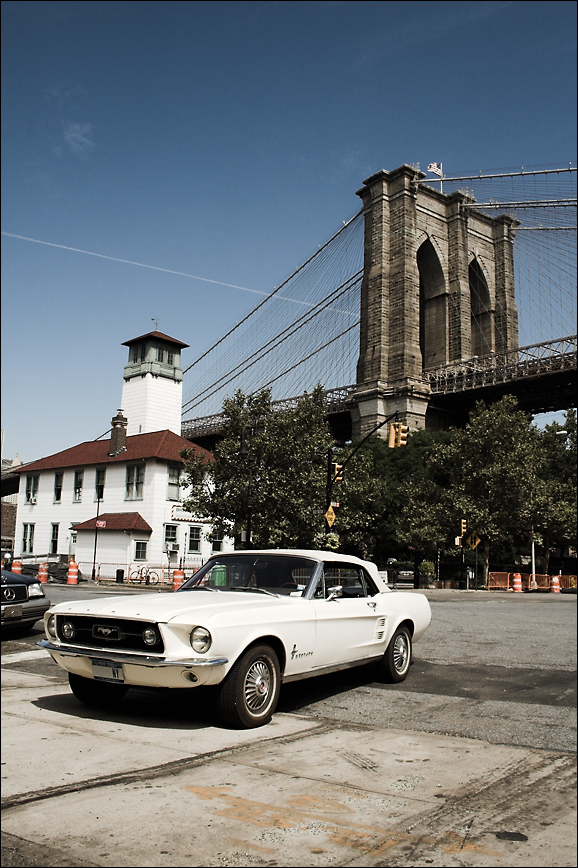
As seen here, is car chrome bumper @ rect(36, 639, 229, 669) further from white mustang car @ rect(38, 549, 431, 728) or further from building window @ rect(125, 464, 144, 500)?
building window @ rect(125, 464, 144, 500)

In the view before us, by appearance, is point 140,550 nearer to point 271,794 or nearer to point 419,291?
point 271,794

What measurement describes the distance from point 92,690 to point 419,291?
60543 millimetres

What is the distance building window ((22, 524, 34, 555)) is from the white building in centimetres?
6

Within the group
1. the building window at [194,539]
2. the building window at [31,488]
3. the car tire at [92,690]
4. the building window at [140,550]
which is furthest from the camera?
the building window at [31,488]

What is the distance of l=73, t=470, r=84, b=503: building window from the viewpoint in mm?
41259

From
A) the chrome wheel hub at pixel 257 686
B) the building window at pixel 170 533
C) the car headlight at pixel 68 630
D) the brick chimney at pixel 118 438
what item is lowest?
the chrome wheel hub at pixel 257 686

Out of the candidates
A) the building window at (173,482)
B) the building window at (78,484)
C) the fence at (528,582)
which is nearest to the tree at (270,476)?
the building window at (173,482)

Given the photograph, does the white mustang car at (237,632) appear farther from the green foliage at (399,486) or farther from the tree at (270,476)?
the tree at (270,476)

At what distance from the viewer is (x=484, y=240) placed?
68312mm

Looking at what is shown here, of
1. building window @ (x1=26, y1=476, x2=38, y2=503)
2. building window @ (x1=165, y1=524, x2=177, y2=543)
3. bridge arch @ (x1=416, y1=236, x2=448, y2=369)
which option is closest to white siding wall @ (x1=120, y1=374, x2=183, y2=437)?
building window @ (x1=165, y1=524, x2=177, y2=543)

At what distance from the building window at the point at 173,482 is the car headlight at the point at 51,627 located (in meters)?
32.6

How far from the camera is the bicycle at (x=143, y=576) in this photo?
35562 millimetres

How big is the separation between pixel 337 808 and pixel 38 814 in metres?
1.39

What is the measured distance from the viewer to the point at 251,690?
17.8 ft
